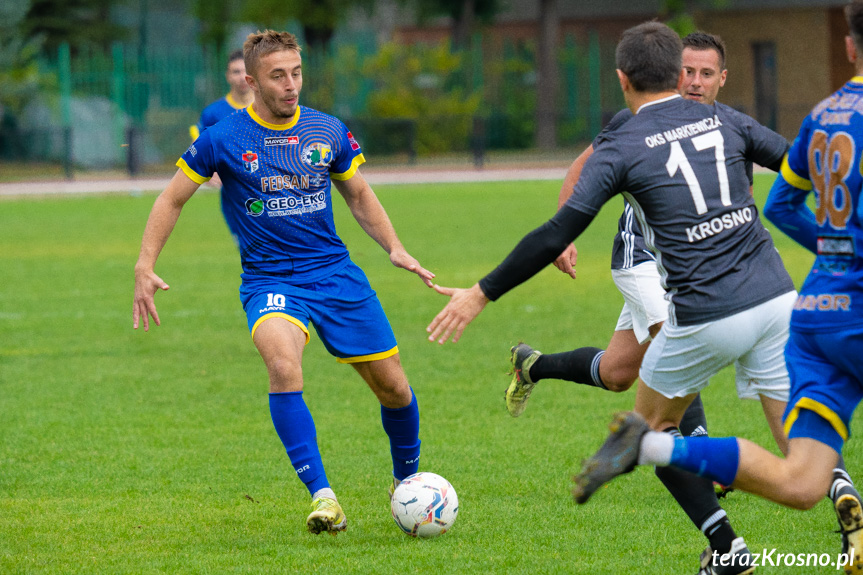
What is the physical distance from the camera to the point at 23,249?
59.5 ft

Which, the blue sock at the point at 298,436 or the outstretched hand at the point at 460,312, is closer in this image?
the outstretched hand at the point at 460,312

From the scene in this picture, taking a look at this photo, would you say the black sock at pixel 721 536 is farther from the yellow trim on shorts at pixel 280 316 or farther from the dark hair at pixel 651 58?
the yellow trim on shorts at pixel 280 316

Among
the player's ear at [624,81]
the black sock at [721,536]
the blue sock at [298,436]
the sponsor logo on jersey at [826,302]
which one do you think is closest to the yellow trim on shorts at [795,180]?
the sponsor logo on jersey at [826,302]

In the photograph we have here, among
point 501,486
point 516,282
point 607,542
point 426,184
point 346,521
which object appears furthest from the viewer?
point 426,184

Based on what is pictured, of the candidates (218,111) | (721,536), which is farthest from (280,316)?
(218,111)

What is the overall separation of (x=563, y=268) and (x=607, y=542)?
4.33 ft

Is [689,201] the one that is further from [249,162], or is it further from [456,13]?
[456,13]

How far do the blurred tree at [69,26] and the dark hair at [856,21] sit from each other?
4136cm

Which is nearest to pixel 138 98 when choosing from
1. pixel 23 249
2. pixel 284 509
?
pixel 23 249

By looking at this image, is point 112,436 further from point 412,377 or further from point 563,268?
point 563,268

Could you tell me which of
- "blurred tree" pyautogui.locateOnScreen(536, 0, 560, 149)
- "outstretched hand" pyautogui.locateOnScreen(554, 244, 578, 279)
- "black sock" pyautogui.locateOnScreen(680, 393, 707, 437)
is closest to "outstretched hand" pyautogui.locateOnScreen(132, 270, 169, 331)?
"outstretched hand" pyautogui.locateOnScreen(554, 244, 578, 279)

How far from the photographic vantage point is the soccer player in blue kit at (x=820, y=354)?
371cm

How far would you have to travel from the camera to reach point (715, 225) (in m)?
4.14

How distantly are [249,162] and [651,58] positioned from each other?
207cm
